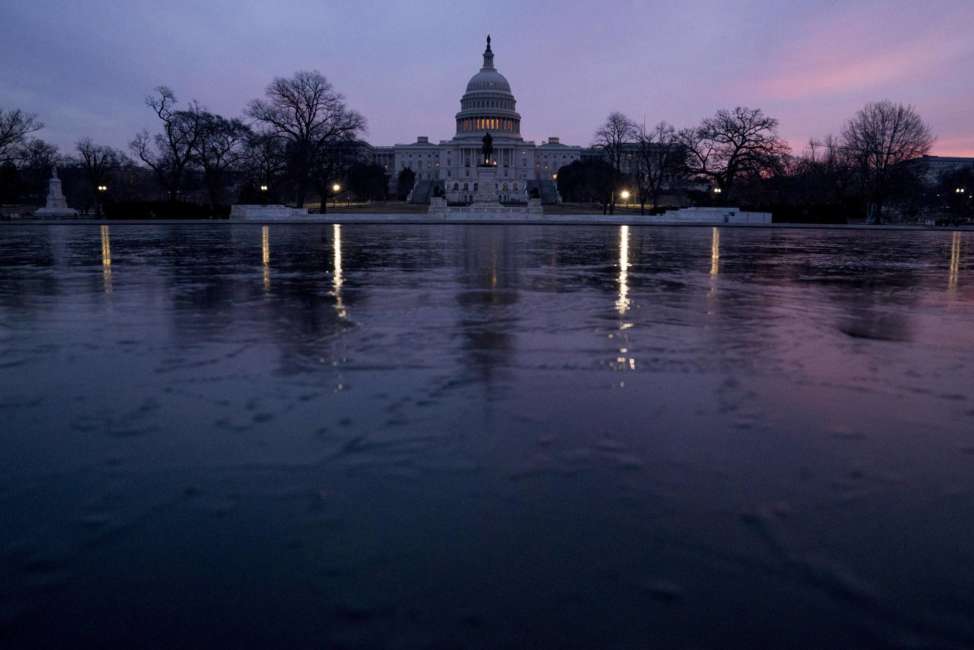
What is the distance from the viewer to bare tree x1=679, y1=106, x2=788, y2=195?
63031mm

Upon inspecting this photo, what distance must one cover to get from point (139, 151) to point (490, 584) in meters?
76.4

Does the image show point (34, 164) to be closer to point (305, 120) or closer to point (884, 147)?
point (305, 120)

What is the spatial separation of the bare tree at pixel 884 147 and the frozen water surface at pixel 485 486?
6526cm

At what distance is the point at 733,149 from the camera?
64500 mm

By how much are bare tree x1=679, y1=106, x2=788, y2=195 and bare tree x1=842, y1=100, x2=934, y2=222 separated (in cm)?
796

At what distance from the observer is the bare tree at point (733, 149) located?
207ft

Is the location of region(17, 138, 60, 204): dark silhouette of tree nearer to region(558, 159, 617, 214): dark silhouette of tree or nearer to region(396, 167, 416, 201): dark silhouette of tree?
region(396, 167, 416, 201): dark silhouette of tree

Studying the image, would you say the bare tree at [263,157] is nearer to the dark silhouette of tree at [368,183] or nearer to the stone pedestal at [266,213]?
the stone pedestal at [266,213]

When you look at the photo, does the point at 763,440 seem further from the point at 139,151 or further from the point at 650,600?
the point at 139,151

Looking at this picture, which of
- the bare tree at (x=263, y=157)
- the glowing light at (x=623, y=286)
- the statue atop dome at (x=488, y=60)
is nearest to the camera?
the glowing light at (x=623, y=286)

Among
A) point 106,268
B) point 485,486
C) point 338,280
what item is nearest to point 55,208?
point 106,268

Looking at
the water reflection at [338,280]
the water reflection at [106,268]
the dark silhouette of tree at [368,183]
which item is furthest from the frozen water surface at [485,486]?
the dark silhouette of tree at [368,183]

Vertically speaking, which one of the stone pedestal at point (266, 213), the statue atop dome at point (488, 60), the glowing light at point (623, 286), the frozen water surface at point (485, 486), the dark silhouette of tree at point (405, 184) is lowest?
the frozen water surface at point (485, 486)

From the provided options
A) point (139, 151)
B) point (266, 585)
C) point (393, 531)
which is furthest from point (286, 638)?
point (139, 151)
